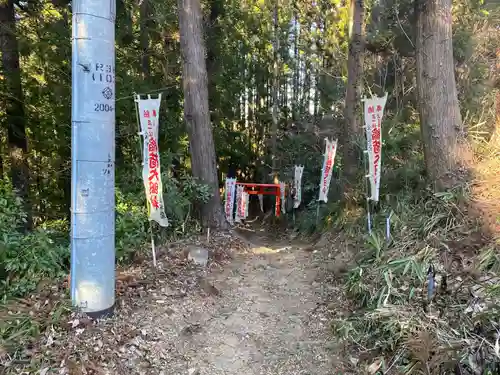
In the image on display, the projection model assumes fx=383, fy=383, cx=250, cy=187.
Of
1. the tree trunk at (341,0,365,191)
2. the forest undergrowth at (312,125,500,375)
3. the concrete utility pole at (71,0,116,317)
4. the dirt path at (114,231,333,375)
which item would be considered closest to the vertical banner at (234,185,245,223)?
the tree trunk at (341,0,365,191)

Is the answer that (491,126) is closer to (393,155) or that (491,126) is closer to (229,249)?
(393,155)

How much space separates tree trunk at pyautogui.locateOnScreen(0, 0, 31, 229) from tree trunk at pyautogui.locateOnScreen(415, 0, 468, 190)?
23.3 feet

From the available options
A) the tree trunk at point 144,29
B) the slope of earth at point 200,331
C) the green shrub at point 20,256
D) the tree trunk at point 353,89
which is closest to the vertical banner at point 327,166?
the tree trunk at point 353,89

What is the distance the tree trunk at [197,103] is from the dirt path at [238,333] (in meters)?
2.49

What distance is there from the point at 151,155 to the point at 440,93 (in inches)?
150

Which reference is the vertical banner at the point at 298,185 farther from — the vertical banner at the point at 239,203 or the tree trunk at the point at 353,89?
the tree trunk at the point at 353,89

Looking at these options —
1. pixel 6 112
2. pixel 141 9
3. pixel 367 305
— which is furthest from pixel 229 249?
pixel 141 9

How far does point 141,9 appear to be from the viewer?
9.00 metres

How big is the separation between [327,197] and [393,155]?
8.06 feet

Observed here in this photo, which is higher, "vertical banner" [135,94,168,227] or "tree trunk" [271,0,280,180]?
"tree trunk" [271,0,280,180]

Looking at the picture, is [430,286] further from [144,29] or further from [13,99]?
[13,99]

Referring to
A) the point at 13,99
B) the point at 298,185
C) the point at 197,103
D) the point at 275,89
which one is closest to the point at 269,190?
the point at 298,185

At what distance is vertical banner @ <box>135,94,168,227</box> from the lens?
499 centimetres

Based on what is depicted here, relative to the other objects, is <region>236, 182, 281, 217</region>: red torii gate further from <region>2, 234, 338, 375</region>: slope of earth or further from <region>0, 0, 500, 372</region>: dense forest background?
<region>2, 234, 338, 375</region>: slope of earth
